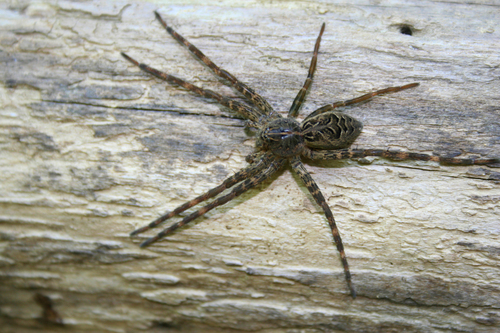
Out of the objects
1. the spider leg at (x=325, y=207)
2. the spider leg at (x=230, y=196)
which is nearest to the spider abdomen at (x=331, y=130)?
the spider leg at (x=325, y=207)

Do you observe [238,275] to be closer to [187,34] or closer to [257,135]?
[257,135]

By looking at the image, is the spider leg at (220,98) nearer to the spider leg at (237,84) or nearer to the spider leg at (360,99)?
the spider leg at (237,84)

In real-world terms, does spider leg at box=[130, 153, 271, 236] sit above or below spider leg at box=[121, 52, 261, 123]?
below

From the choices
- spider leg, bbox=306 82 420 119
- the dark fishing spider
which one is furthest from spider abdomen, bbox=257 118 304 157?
spider leg, bbox=306 82 420 119

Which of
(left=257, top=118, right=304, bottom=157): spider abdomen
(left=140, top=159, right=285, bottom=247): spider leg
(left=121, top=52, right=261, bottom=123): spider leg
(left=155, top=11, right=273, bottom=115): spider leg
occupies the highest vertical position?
(left=155, top=11, right=273, bottom=115): spider leg

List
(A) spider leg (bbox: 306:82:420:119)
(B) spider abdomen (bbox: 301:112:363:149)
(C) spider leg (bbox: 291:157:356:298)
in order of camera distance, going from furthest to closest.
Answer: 1. (A) spider leg (bbox: 306:82:420:119)
2. (B) spider abdomen (bbox: 301:112:363:149)
3. (C) spider leg (bbox: 291:157:356:298)

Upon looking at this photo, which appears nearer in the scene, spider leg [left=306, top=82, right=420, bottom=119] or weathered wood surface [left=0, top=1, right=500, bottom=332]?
weathered wood surface [left=0, top=1, right=500, bottom=332]

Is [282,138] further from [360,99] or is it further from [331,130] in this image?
[360,99]

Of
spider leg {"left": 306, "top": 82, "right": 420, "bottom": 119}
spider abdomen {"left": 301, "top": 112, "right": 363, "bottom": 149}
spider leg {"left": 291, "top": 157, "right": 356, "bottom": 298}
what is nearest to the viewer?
spider leg {"left": 291, "top": 157, "right": 356, "bottom": 298}

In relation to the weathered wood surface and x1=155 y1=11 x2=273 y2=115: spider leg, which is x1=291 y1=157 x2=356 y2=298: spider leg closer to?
the weathered wood surface
